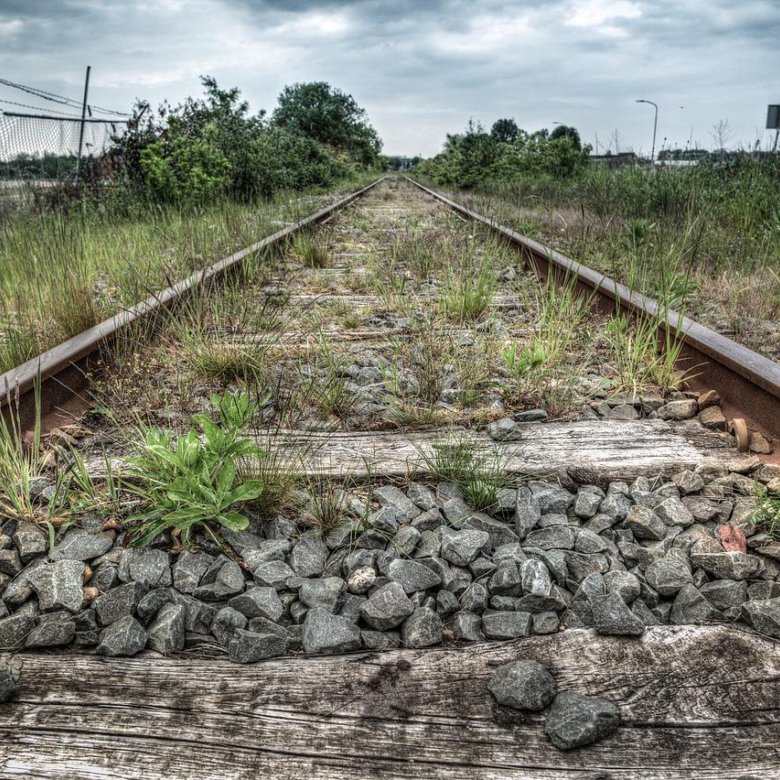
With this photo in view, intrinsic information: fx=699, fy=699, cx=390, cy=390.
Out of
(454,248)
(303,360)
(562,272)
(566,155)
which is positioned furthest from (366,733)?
(566,155)

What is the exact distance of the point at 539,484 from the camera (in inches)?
86.0

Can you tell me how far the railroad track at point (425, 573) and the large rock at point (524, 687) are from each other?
3cm

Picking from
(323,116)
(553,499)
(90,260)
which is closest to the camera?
(553,499)

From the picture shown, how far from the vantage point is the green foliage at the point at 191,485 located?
6.18ft

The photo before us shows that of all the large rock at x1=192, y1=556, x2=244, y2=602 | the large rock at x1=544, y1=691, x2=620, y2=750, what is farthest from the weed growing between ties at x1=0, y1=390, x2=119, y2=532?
the large rock at x1=544, y1=691, x2=620, y2=750

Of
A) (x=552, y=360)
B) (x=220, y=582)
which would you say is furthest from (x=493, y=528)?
(x=552, y=360)

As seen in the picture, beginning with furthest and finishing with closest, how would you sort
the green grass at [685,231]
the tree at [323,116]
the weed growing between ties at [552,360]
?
the tree at [323,116], the green grass at [685,231], the weed growing between ties at [552,360]

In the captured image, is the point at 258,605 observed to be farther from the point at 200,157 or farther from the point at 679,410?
the point at 200,157

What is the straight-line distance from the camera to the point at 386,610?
62.8 inches

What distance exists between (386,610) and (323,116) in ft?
119

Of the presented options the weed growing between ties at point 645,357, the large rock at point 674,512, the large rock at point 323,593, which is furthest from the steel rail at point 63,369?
the weed growing between ties at point 645,357

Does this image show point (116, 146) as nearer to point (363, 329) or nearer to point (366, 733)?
point (363, 329)

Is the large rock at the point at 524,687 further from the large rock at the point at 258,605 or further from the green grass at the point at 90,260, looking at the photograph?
the green grass at the point at 90,260

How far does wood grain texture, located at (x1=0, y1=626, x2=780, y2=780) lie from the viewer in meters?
1.18
